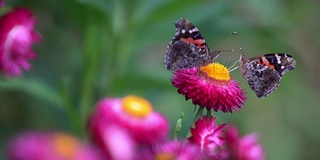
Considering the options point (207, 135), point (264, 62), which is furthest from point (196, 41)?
point (207, 135)

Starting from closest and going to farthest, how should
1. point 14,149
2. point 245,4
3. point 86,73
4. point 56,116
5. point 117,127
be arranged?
point 14,149 < point 117,127 < point 86,73 < point 56,116 < point 245,4

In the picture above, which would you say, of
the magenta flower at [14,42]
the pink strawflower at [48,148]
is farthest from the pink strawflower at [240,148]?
the magenta flower at [14,42]

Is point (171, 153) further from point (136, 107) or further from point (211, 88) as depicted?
point (211, 88)

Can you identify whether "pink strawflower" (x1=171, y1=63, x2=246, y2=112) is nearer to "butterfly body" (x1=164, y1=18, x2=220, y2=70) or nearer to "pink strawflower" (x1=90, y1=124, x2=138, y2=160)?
"butterfly body" (x1=164, y1=18, x2=220, y2=70)

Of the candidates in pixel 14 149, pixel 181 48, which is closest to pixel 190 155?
pixel 14 149

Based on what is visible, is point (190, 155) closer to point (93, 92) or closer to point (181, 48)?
point (181, 48)
